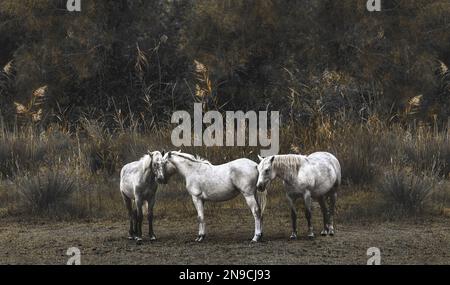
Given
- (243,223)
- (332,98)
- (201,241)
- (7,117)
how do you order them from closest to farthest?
(201,241), (243,223), (332,98), (7,117)

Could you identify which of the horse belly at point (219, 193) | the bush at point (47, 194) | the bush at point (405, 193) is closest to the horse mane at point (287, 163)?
the horse belly at point (219, 193)

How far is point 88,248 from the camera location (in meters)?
9.71

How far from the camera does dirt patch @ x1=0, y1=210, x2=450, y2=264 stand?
894cm

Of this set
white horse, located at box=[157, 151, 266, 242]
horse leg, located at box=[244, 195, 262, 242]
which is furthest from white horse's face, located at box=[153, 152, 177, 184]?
horse leg, located at box=[244, 195, 262, 242]

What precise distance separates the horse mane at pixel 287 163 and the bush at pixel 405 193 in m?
2.25

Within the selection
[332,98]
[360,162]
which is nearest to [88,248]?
[360,162]

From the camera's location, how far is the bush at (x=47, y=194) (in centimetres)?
1155

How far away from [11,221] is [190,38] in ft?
22.4

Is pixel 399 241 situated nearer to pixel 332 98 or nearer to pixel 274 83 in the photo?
pixel 332 98

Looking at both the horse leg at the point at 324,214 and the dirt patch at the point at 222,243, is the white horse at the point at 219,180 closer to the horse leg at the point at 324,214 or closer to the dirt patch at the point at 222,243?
the dirt patch at the point at 222,243

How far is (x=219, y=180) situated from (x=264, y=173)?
20.8 inches

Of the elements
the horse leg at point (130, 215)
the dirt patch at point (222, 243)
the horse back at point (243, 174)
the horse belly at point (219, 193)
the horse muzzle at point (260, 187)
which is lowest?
the dirt patch at point (222, 243)

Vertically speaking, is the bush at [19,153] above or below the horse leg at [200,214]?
above

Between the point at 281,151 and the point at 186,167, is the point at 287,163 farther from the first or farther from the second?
the point at 281,151
